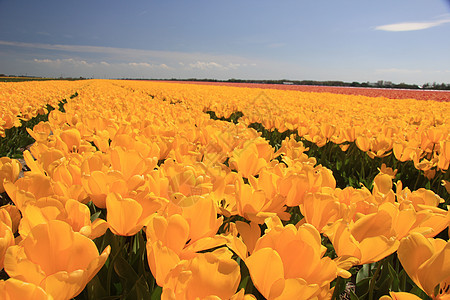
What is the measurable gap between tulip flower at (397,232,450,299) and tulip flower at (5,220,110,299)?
28.1 inches

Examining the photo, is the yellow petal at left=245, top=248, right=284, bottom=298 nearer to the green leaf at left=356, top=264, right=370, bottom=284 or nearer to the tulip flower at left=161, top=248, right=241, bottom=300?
the tulip flower at left=161, top=248, right=241, bottom=300

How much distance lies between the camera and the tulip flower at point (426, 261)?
2.22 ft

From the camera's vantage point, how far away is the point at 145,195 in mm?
907

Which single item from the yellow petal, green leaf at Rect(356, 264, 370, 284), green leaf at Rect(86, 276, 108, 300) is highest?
the yellow petal

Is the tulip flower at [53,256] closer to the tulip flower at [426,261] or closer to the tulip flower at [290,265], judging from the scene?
the tulip flower at [290,265]

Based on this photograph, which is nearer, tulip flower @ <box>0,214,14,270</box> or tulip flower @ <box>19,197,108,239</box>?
tulip flower @ <box>0,214,14,270</box>

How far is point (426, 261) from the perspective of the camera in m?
0.70

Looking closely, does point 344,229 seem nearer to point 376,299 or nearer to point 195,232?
point 195,232

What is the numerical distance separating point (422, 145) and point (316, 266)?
2.89 m

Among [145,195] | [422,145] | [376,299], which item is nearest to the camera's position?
[145,195]

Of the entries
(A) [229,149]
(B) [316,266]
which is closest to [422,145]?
(A) [229,149]

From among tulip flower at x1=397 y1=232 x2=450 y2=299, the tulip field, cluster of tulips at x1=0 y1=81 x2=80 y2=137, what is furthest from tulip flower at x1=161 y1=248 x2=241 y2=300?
cluster of tulips at x1=0 y1=81 x2=80 y2=137

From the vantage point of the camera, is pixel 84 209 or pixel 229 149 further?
pixel 229 149

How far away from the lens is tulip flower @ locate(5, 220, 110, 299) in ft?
2.02
